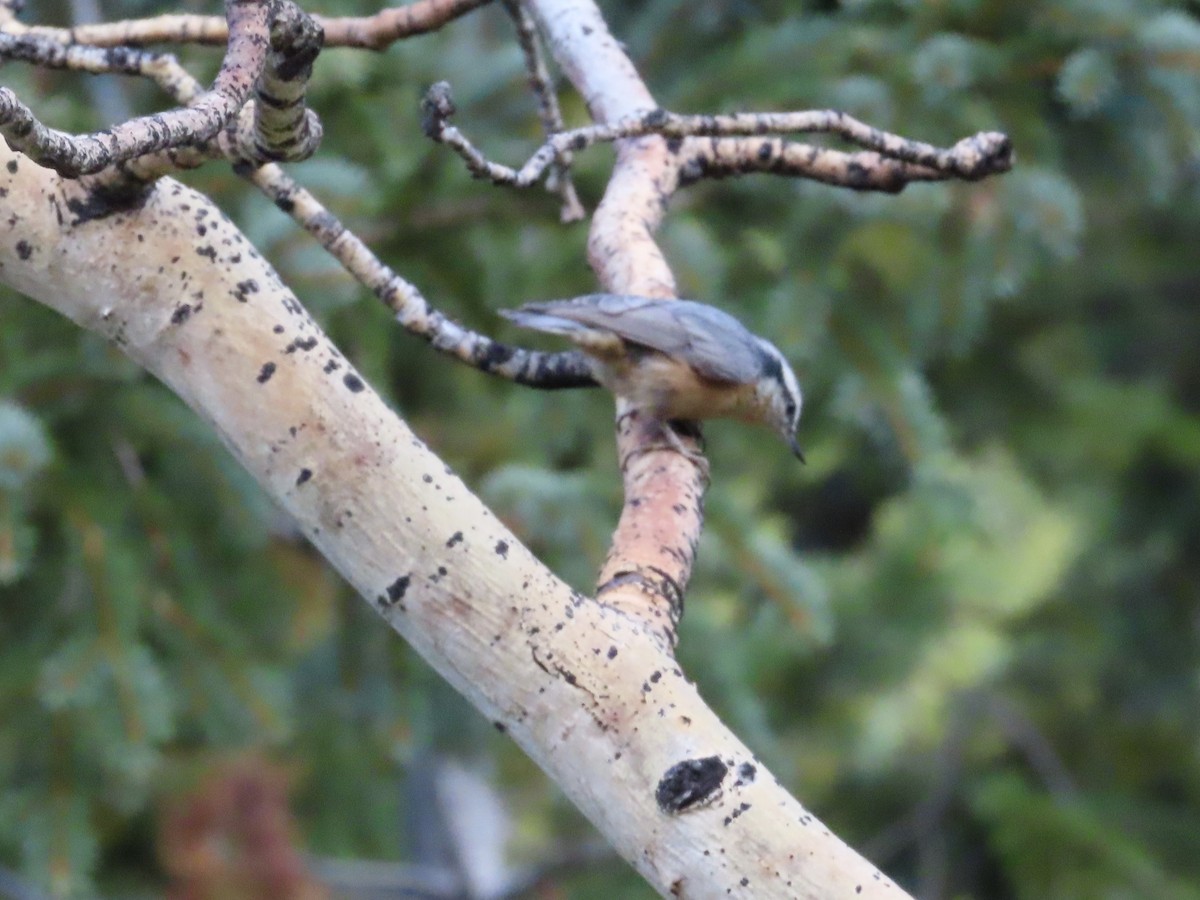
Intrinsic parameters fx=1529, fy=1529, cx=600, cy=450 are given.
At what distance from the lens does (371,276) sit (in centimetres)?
159

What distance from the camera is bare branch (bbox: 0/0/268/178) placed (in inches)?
38.0

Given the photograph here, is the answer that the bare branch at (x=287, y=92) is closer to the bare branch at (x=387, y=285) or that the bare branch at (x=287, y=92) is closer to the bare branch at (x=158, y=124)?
the bare branch at (x=158, y=124)

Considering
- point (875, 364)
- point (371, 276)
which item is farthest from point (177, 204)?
point (875, 364)

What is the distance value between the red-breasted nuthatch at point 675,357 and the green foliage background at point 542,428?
490 millimetres

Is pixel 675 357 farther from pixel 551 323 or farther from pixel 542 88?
pixel 542 88

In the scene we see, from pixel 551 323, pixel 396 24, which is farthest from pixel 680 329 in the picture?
pixel 396 24

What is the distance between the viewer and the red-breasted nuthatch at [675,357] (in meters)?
1.88

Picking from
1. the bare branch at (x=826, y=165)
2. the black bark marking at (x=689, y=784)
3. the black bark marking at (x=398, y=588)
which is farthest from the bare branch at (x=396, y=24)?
the black bark marking at (x=689, y=784)

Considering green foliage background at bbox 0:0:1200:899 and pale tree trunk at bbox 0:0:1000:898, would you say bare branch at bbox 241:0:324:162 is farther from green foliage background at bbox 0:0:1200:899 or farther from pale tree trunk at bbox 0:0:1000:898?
green foliage background at bbox 0:0:1200:899

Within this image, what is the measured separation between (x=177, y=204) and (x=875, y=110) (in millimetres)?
1856

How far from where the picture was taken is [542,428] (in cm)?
329

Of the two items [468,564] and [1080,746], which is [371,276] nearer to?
[468,564]

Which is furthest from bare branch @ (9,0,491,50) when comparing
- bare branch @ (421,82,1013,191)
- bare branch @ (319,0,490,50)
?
bare branch @ (421,82,1013,191)

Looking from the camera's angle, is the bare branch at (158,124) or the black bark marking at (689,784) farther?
the black bark marking at (689,784)
